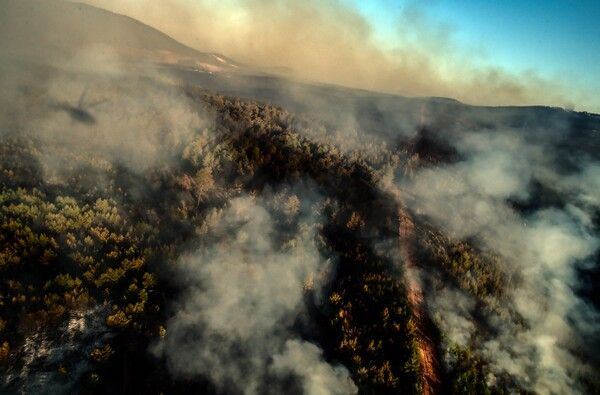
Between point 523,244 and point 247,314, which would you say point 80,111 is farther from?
point 523,244

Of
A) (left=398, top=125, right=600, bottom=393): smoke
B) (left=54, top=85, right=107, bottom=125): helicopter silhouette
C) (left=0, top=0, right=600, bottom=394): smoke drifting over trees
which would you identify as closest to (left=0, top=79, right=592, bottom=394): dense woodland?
(left=0, top=0, right=600, bottom=394): smoke drifting over trees

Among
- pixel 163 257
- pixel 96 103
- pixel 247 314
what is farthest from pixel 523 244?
pixel 96 103

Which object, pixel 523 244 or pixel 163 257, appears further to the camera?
pixel 523 244

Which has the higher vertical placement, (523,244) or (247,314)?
(523,244)

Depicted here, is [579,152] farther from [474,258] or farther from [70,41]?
[70,41]

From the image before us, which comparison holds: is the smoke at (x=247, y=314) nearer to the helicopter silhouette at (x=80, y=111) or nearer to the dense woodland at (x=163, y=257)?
the dense woodland at (x=163, y=257)

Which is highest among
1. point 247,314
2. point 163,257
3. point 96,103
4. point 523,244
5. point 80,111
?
point 96,103
